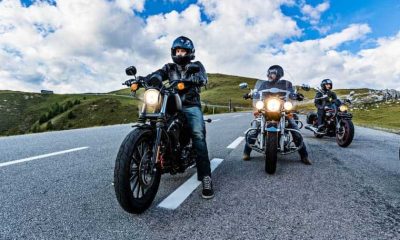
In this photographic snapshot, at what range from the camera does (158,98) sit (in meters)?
3.27

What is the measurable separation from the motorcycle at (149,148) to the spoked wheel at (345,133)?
5.90 m

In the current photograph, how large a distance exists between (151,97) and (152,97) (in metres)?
0.01

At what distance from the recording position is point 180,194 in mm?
3625

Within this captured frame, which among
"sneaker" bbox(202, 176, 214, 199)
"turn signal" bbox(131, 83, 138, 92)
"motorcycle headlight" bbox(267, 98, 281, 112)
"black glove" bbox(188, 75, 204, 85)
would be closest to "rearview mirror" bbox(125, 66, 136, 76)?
"turn signal" bbox(131, 83, 138, 92)

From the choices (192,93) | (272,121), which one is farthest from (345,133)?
(192,93)

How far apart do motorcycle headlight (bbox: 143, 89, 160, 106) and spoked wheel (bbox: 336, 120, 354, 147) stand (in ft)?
21.8

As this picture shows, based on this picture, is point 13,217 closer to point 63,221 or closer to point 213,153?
point 63,221

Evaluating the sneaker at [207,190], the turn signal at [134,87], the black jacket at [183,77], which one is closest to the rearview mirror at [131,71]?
the turn signal at [134,87]

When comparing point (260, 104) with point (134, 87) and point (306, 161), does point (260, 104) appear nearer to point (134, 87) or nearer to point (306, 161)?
point (306, 161)

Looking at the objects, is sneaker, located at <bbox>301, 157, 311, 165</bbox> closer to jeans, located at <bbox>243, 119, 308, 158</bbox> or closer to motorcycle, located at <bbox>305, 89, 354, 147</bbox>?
jeans, located at <bbox>243, 119, 308, 158</bbox>

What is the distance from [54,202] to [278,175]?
3.18m

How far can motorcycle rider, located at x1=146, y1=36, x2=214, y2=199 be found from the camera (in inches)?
154

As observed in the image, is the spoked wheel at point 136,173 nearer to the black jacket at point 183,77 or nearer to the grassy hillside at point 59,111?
the black jacket at point 183,77

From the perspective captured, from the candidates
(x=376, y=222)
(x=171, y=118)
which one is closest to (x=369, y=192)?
(x=376, y=222)
